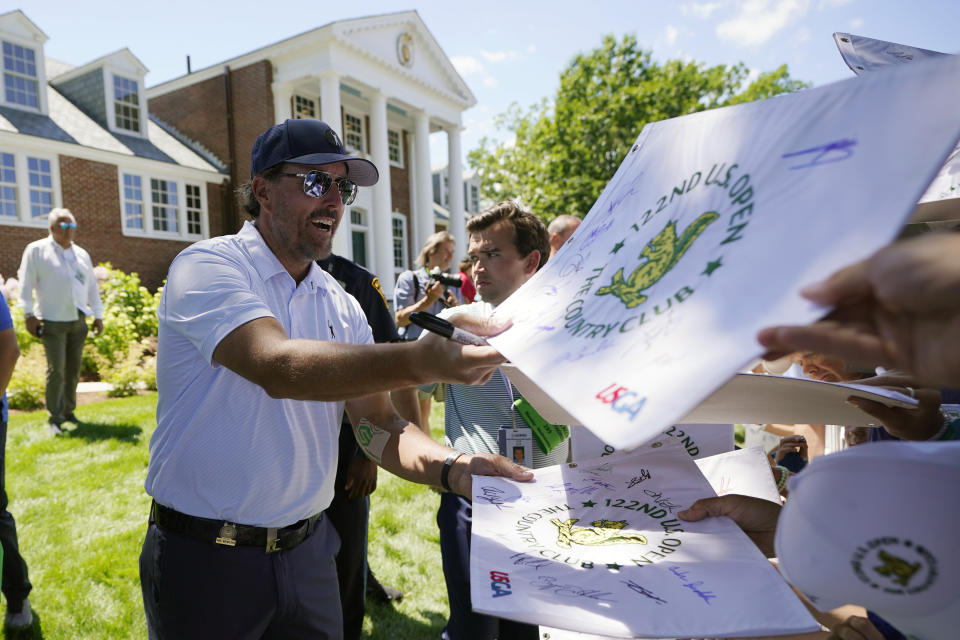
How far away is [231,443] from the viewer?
1657mm

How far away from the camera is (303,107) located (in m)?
17.9

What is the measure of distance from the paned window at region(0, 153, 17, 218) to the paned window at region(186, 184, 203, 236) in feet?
14.2

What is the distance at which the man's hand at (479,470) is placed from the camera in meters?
1.49

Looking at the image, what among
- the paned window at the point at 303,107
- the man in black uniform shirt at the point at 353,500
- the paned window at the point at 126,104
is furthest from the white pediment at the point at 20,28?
the man in black uniform shirt at the point at 353,500

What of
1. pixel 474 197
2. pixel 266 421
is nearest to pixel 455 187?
pixel 474 197

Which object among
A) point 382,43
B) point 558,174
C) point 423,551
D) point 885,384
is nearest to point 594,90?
point 558,174

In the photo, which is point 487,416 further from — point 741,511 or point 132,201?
point 132,201

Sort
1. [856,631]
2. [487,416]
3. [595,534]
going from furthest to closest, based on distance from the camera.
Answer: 1. [487,416]
2. [856,631]
3. [595,534]

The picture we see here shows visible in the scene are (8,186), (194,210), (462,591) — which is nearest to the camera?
(462,591)

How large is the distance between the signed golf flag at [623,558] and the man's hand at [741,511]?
0.02 m

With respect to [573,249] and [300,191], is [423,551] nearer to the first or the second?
[300,191]

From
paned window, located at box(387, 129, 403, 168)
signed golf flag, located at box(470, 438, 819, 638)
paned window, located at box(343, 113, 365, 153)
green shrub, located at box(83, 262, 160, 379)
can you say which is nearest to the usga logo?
signed golf flag, located at box(470, 438, 819, 638)

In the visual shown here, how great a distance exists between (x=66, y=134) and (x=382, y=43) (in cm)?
905

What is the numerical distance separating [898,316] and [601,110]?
24.3m
